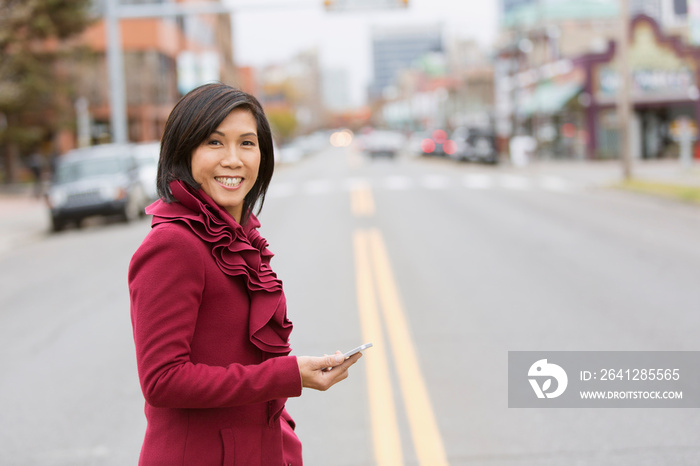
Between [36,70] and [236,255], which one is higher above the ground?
[36,70]

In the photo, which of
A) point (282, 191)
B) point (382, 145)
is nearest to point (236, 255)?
point (282, 191)

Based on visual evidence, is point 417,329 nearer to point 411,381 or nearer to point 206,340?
point 411,381

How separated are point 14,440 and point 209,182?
392 cm

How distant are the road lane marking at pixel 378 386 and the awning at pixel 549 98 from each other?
3790 cm

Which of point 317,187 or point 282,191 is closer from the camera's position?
point 282,191

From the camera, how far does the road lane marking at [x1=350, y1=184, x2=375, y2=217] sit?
65.8 feet

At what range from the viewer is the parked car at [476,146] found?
151 feet

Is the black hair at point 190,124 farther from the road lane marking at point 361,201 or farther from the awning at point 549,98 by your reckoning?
the awning at point 549,98

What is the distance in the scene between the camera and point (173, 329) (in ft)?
6.35

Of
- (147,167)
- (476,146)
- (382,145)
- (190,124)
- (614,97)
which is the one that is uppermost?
(614,97)

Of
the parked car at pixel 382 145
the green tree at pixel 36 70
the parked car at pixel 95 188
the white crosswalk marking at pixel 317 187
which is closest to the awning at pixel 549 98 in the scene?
the parked car at pixel 382 145

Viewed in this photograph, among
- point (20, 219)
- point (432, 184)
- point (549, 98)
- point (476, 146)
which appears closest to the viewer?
point (20, 219)

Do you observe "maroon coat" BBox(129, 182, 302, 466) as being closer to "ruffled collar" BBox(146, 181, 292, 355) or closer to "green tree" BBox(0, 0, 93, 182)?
"ruffled collar" BBox(146, 181, 292, 355)
